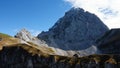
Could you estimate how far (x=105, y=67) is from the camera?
185 meters

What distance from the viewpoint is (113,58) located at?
193 m

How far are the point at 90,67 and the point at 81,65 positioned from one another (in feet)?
23.5

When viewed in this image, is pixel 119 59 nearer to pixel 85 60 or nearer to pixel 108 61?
pixel 108 61

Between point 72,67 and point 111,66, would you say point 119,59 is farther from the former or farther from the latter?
point 72,67

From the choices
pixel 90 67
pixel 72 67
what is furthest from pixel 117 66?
pixel 72 67

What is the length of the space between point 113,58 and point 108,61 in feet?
19.9

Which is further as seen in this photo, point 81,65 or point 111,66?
point 81,65

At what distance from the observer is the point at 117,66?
605ft

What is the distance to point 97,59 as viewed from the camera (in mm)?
198125

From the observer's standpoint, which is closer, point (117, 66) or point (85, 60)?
point (117, 66)

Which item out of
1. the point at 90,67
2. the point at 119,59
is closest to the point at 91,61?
the point at 90,67

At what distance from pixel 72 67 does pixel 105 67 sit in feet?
77.1

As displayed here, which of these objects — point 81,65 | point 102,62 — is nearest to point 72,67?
point 81,65

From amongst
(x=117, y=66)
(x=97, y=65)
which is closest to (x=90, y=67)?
(x=97, y=65)
